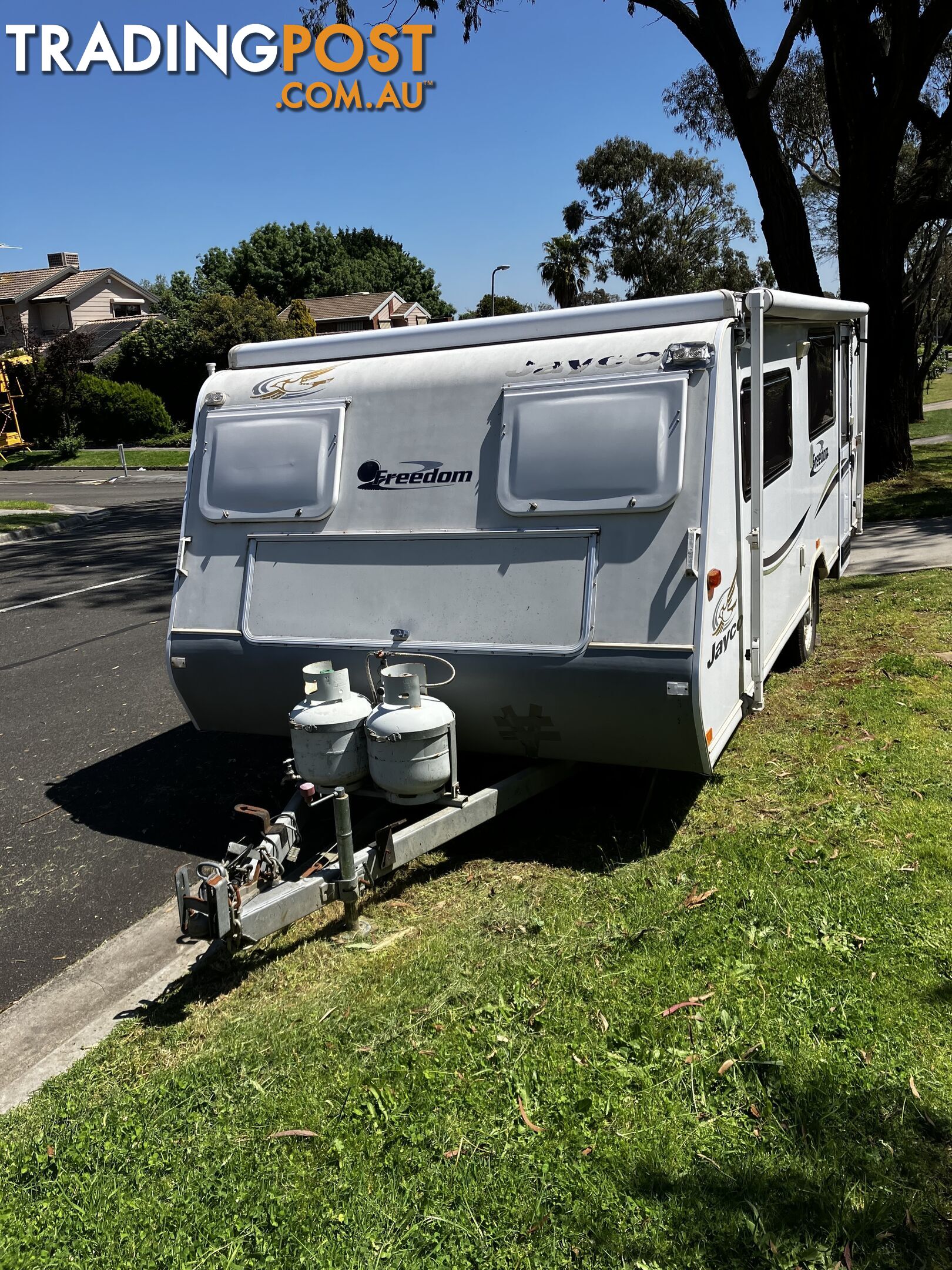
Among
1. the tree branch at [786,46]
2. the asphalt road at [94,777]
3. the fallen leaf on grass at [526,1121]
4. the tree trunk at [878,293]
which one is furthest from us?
the tree trunk at [878,293]

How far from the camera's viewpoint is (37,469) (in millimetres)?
33844

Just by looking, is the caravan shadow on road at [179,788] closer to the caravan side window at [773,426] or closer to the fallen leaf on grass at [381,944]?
the fallen leaf on grass at [381,944]

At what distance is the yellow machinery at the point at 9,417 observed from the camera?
35719 millimetres

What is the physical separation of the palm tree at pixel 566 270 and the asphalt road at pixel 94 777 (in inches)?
1930

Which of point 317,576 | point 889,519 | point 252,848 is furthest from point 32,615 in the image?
point 889,519

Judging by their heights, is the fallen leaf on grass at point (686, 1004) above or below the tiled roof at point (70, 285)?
below

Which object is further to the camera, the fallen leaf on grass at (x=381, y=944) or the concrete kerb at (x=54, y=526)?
the concrete kerb at (x=54, y=526)

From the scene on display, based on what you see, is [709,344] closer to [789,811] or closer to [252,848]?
[789,811]

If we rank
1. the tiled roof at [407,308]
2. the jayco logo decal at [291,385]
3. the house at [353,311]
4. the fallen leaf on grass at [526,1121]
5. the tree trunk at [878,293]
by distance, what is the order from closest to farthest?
the fallen leaf on grass at [526,1121]
the jayco logo decal at [291,385]
the tree trunk at [878,293]
the house at [353,311]
the tiled roof at [407,308]

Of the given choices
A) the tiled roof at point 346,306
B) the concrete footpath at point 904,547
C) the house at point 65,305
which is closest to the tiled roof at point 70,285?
the house at point 65,305

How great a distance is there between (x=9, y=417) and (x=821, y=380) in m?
36.5

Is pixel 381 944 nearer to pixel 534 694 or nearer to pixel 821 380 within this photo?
pixel 534 694

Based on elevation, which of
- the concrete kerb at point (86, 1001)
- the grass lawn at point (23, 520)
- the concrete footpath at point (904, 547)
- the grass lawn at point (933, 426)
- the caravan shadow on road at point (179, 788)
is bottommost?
the concrete kerb at point (86, 1001)

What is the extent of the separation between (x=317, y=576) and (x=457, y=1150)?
9.86ft
